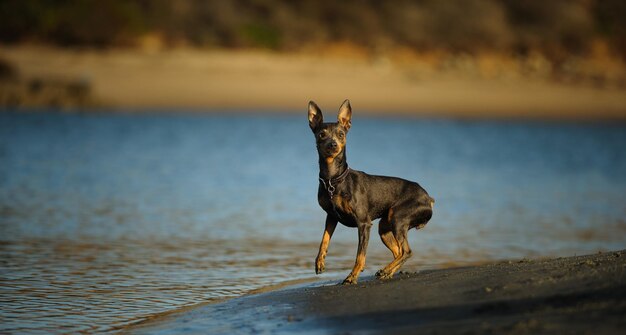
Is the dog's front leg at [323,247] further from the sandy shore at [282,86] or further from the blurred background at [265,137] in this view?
the sandy shore at [282,86]

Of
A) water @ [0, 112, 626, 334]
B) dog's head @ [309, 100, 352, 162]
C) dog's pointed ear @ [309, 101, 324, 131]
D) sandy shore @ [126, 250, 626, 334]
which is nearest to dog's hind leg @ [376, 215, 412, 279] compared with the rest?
sandy shore @ [126, 250, 626, 334]

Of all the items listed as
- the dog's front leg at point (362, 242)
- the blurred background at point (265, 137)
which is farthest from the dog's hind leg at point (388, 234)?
the blurred background at point (265, 137)

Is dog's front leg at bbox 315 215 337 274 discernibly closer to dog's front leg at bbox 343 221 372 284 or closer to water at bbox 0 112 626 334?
dog's front leg at bbox 343 221 372 284

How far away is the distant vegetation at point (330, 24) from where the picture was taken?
172 ft

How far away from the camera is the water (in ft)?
33.9

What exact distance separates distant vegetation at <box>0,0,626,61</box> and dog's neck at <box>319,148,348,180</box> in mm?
43671

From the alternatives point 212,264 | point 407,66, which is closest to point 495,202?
point 212,264

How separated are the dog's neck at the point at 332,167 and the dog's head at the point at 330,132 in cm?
3

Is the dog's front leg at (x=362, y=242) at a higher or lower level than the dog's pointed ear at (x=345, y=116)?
lower

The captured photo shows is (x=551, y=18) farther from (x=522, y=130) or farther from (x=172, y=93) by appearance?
(x=172, y=93)

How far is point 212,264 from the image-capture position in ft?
38.4

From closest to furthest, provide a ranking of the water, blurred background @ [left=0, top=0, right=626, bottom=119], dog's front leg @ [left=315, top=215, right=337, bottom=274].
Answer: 1. dog's front leg @ [left=315, top=215, right=337, bottom=274]
2. the water
3. blurred background @ [left=0, top=0, right=626, bottom=119]

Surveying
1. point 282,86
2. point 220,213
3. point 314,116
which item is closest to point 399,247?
point 314,116

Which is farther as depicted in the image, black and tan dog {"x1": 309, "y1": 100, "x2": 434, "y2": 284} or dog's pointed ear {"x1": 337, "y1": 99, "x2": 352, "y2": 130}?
dog's pointed ear {"x1": 337, "y1": 99, "x2": 352, "y2": 130}
